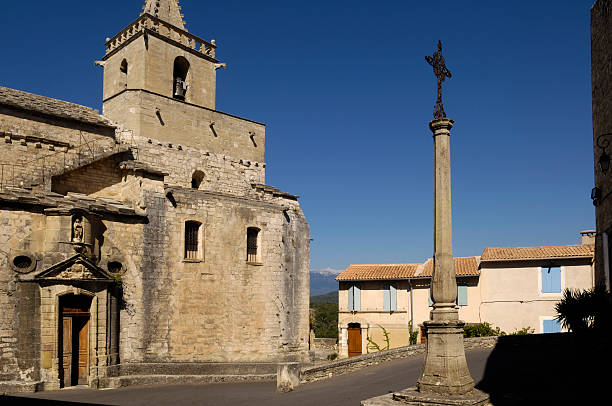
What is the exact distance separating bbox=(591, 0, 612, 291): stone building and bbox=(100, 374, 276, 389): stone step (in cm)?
1172

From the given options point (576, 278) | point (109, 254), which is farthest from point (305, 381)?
point (576, 278)

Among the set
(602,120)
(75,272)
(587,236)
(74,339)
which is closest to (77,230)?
(75,272)

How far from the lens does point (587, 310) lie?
13234 mm

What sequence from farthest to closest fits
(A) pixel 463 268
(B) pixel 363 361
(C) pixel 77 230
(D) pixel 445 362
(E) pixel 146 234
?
(A) pixel 463 268
(E) pixel 146 234
(B) pixel 363 361
(C) pixel 77 230
(D) pixel 445 362

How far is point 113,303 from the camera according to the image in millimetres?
16453

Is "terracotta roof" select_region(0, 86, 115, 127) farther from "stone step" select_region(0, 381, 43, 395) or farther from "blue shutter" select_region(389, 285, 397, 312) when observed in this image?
"blue shutter" select_region(389, 285, 397, 312)

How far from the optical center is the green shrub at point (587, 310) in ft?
40.8

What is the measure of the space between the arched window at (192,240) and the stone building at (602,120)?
12.8 m

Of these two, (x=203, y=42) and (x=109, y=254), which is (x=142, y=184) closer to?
(x=109, y=254)

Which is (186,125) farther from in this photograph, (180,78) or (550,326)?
(550,326)

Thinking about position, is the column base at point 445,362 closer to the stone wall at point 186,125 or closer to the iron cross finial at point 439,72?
the iron cross finial at point 439,72

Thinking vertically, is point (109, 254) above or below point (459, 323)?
above

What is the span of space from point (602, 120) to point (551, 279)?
1164 cm

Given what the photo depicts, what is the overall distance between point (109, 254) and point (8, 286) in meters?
2.93
